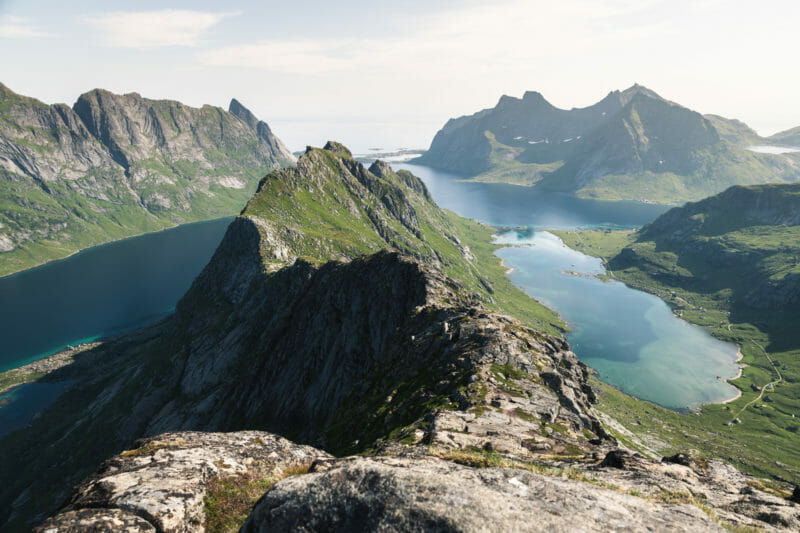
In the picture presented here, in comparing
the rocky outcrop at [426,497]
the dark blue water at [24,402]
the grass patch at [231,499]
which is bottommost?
the dark blue water at [24,402]

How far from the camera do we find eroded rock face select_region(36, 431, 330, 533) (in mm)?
15914

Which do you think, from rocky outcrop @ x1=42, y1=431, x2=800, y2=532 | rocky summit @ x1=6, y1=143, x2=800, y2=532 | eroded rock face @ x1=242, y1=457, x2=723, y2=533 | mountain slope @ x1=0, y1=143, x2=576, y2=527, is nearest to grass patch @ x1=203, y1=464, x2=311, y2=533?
rocky summit @ x1=6, y1=143, x2=800, y2=532

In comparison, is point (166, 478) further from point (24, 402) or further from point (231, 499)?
point (24, 402)

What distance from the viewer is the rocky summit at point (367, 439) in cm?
1415

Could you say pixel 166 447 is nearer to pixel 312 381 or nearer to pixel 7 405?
pixel 312 381

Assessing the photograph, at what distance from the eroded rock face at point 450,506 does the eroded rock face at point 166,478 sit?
4.68m

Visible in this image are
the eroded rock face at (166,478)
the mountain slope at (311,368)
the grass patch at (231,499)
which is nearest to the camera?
the eroded rock face at (166,478)

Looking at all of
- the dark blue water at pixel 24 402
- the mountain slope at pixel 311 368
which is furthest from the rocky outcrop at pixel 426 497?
the dark blue water at pixel 24 402

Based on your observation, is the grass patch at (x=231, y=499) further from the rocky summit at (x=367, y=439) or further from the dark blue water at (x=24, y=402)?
the dark blue water at (x=24, y=402)

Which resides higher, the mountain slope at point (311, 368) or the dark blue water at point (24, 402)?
the mountain slope at point (311, 368)

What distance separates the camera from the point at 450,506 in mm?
12953

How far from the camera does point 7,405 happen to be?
177 m

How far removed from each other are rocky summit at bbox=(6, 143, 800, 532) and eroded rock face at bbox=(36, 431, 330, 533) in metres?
0.11

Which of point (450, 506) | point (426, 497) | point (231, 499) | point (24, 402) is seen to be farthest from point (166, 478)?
point (24, 402)
